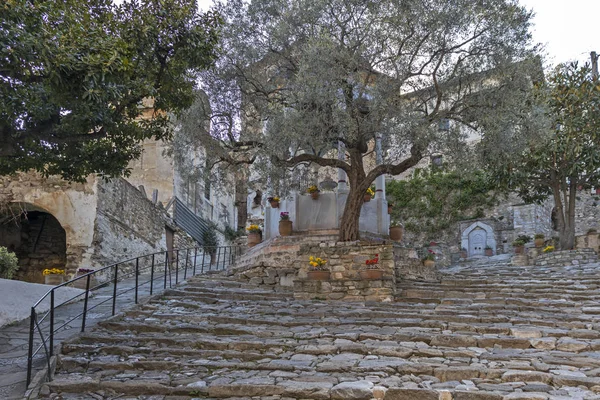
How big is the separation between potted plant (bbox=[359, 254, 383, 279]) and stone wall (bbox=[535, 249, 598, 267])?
9.36 metres

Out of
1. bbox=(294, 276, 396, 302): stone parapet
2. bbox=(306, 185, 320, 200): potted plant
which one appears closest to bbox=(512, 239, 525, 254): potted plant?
bbox=(306, 185, 320, 200): potted plant

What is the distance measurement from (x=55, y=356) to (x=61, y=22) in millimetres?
4205

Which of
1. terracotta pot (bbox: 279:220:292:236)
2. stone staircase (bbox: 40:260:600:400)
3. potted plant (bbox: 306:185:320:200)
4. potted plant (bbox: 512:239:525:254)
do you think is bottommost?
stone staircase (bbox: 40:260:600:400)

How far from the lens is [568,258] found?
1817cm

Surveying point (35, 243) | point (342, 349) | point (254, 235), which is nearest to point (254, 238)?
point (254, 235)

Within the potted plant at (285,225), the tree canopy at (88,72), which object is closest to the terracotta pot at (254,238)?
the potted plant at (285,225)

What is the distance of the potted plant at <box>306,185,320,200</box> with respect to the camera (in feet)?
50.2

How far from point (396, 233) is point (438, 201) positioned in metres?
13.4

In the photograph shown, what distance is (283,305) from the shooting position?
10.1 metres

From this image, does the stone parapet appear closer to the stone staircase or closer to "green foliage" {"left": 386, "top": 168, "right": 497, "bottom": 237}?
the stone staircase

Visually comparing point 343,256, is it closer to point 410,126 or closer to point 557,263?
point 410,126

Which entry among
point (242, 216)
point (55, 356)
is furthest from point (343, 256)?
point (242, 216)

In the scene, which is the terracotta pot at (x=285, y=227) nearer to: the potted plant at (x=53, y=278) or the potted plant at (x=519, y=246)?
the potted plant at (x=53, y=278)

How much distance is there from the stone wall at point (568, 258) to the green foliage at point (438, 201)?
8557 millimetres
